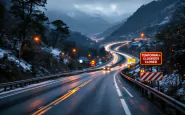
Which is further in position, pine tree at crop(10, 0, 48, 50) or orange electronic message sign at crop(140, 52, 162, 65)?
pine tree at crop(10, 0, 48, 50)

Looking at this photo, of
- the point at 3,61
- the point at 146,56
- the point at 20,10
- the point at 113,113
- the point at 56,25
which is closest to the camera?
the point at 113,113

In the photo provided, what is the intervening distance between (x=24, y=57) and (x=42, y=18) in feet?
32.3

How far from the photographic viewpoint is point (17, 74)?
35312mm

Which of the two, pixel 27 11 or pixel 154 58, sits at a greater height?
pixel 27 11

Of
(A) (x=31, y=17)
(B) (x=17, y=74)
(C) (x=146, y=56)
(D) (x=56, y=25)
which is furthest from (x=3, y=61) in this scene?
(D) (x=56, y=25)

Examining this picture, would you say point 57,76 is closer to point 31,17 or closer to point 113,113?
point 31,17

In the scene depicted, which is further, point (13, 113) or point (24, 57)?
point (24, 57)

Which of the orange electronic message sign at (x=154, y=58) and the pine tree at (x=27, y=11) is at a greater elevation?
the pine tree at (x=27, y=11)

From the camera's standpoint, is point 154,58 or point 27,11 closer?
point 154,58

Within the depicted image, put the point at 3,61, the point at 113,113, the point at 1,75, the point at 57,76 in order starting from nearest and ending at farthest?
the point at 113,113 → the point at 1,75 → the point at 3,61 → the point at 57,76

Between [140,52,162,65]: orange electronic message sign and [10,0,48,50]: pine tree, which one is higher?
[10,0,48,50]: pine tree

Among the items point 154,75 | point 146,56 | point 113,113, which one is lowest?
point 113,113

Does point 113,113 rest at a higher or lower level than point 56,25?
lower

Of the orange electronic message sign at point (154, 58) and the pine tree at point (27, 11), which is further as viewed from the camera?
the pine tree at point (27, 11)
